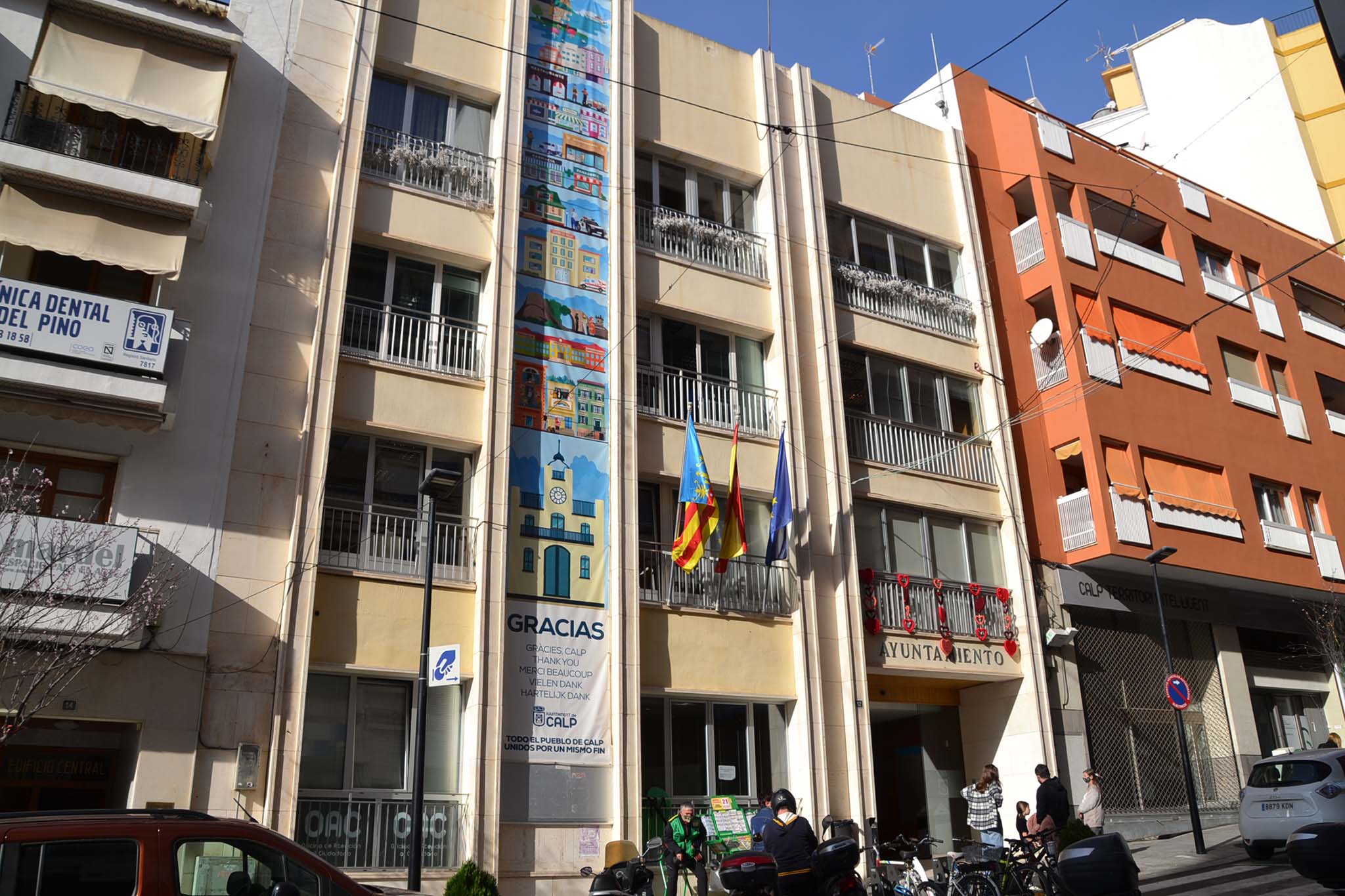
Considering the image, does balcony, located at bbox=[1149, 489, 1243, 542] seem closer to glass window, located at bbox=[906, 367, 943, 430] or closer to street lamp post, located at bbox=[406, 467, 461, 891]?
glass window, located at bbox=[906, 367, 943, 430]

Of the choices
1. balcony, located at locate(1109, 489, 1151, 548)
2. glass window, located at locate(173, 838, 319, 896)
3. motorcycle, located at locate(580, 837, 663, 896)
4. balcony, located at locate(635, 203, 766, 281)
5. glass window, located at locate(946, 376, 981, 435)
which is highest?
balcony, located at locate(635, 203, 766, 281)

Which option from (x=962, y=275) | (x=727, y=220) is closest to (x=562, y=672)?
(x=727, y=220)

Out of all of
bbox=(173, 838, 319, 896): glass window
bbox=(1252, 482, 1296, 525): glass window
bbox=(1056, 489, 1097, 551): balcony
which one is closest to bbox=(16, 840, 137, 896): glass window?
bbox=(173, 838, 319, 896): glass window

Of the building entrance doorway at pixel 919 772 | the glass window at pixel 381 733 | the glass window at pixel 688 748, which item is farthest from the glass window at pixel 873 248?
the glass window at pixel 381 733

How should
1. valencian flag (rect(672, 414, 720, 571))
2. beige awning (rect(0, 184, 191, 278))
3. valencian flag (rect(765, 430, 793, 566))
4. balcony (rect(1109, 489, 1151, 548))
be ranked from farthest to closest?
balcony (rect(1109, 489, 1151, 548)), valencian flag (rect(765, 430, 793, 566)), valencian flag (rect(672, 414, 720, 571)), beige awning (rect(0, 184, 191, 278))

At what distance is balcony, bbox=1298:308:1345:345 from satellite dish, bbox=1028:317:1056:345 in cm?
1112

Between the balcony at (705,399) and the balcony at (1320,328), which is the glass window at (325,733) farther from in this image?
the balcony at (1320,328)

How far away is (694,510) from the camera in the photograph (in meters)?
16.9

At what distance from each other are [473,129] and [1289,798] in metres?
16.4

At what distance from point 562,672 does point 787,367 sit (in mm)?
7169

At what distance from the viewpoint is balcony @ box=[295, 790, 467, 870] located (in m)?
13.4

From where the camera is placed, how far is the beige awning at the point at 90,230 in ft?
44.5

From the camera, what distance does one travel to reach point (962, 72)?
25.5 m

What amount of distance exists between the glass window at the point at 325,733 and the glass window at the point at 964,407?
13532 mm
